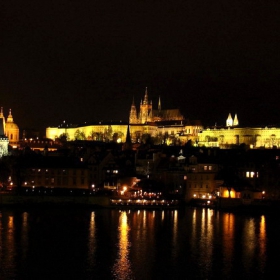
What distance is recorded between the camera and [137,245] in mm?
26359

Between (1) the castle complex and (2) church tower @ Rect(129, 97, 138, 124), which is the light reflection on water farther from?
(2) church tower @ Rect(129, 97, 138, 124)

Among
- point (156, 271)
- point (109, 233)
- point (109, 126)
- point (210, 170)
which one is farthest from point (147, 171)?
point (109, 126)

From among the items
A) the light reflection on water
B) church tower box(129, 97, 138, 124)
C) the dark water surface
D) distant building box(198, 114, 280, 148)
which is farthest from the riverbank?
church tower box(129, 97, 138, 124)

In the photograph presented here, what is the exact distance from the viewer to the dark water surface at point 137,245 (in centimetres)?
2223

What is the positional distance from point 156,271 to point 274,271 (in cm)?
333

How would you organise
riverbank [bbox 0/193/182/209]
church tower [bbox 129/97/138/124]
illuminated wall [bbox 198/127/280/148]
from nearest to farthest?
riverbank [bbox 0/193/182/209]
illuminated wall [bbox 198/127/280/148]
church tower [bbox 129/97/138/124]

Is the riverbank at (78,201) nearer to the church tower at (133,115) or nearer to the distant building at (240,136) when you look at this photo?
the distant building at (240,136)

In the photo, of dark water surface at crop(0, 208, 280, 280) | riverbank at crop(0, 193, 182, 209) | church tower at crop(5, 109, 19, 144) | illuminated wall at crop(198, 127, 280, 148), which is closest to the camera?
dark water surface at crop(0, 208, 280, 280)

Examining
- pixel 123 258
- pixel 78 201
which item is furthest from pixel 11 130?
pixel 123 258

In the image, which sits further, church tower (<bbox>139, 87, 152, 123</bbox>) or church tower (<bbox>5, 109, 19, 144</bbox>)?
church tower (<bbox>139, 87, 152, 123</bbox>)

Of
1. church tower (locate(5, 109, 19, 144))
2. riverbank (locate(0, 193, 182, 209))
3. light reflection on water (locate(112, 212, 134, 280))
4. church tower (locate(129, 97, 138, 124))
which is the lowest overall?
light reflection on water (locate(112, 212, 134, 280))

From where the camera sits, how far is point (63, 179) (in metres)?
44.1

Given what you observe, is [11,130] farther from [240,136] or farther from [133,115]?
[133,115]

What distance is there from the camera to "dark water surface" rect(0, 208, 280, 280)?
22.2 meters
